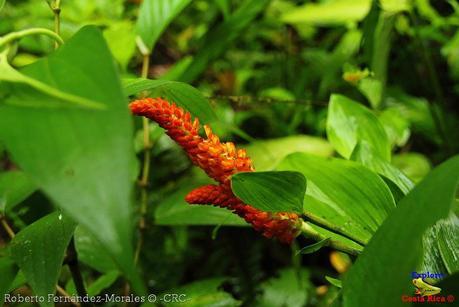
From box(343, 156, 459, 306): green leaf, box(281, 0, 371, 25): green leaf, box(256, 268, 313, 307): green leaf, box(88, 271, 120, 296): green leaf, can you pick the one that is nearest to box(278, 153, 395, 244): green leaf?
box(343, 156, 459, 306): green leaf

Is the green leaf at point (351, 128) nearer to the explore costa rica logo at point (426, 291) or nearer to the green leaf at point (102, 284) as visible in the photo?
the explore costa rica logo at point (426, 291)

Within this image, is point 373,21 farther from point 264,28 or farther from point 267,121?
point 264,28

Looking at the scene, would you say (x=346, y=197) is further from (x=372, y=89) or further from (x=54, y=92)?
(x=372, y=89)

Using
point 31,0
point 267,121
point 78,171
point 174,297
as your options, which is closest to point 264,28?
point 267,121

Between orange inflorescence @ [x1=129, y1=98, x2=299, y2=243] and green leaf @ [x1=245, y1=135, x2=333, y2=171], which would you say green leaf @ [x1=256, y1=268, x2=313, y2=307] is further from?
orange inflorescence @ [x1=129, y1=98, x2=299, y2=243]

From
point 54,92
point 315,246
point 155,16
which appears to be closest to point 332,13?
point 155,16
